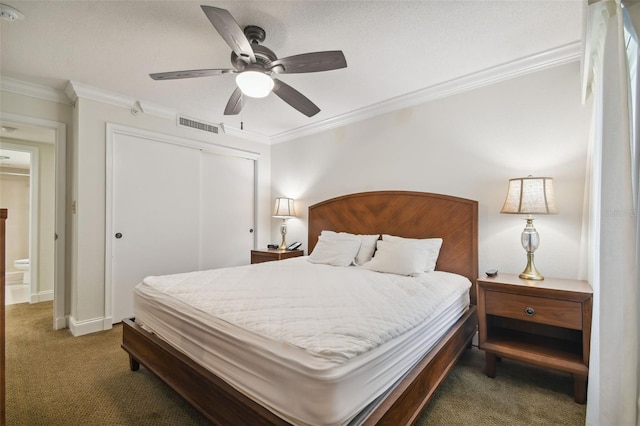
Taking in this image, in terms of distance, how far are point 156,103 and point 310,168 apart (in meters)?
2.06

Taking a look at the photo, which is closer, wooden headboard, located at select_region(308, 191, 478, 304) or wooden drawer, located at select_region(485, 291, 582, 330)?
wooden drawer, located at select_region(485, 291, 582, 330)

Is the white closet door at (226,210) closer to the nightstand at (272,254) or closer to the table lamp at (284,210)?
the nightstand at (272,254)

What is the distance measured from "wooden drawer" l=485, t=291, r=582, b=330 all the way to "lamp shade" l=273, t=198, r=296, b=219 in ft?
8.91

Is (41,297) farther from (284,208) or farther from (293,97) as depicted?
(293,97)

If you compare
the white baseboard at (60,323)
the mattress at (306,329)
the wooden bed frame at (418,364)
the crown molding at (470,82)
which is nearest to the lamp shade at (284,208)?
the wooden bed frame at (418,364)

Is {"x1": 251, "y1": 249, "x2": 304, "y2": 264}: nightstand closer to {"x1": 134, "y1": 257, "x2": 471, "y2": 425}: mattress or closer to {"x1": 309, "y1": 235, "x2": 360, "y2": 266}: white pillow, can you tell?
{"x1": 309, "y1": 235, "x2": 360, "y2": 266}: white pillow

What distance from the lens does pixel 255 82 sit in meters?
2.03

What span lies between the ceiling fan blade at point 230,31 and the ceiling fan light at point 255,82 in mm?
86

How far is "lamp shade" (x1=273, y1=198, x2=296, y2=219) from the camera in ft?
13.8

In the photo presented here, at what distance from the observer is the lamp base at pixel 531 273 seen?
2211 mm

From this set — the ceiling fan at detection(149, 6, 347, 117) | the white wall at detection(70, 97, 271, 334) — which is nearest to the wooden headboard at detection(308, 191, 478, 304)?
the ceiling fan at detection(149, 6, 347, 117)

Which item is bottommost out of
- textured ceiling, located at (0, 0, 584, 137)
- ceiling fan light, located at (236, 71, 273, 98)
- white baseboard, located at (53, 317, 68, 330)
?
white baseboard, located at (53, 317, 68, 330)

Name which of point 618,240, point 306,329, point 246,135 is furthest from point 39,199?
point 618,240

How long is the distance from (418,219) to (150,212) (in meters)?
3.10
